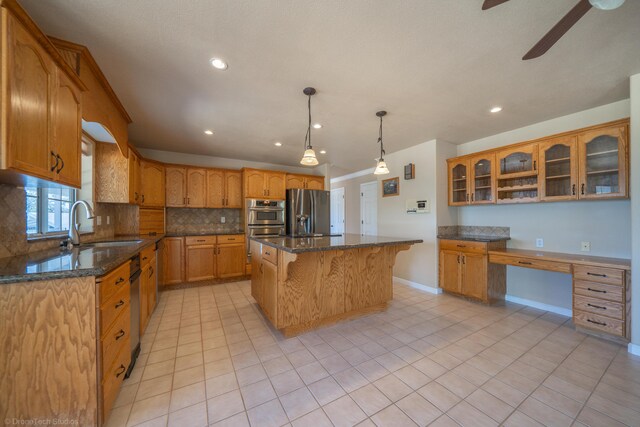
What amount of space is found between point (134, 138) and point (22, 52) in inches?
115

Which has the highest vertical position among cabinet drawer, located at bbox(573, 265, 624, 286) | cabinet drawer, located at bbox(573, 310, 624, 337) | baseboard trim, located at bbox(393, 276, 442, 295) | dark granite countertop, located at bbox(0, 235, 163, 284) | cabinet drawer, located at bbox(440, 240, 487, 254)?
dark granite countertop, located at bbox(0, 235, 163, 284)

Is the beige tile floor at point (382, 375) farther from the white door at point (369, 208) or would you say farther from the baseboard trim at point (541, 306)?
the white door at point (369, 208)

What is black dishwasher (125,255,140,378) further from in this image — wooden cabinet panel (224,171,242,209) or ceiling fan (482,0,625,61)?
ceiling fan (482,0,625,61)

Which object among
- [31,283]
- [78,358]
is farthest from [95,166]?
[78,358]

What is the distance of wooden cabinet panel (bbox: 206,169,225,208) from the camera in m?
4.41

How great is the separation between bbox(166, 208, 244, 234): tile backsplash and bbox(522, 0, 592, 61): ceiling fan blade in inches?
180

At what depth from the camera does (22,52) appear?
1.17m

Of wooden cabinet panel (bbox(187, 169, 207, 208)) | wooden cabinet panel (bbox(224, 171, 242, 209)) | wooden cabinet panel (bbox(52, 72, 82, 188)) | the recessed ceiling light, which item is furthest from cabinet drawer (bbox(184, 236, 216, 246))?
the recessed ceiling light


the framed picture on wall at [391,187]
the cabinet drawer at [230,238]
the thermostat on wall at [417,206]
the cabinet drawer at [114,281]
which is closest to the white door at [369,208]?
the framed picture on wall at [391,187]

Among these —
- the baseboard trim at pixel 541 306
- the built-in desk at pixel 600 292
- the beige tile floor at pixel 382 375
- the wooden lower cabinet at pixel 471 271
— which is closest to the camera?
the beige tile floor at pixel 382 375

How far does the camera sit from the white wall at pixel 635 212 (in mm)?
2018

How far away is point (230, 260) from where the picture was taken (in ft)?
14.3

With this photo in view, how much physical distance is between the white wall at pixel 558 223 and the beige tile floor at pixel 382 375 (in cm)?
Result: 54

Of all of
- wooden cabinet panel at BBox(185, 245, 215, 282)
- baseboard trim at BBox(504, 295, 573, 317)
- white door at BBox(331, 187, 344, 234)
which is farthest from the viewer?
white door at BBox(331, 187, 344, 234)
